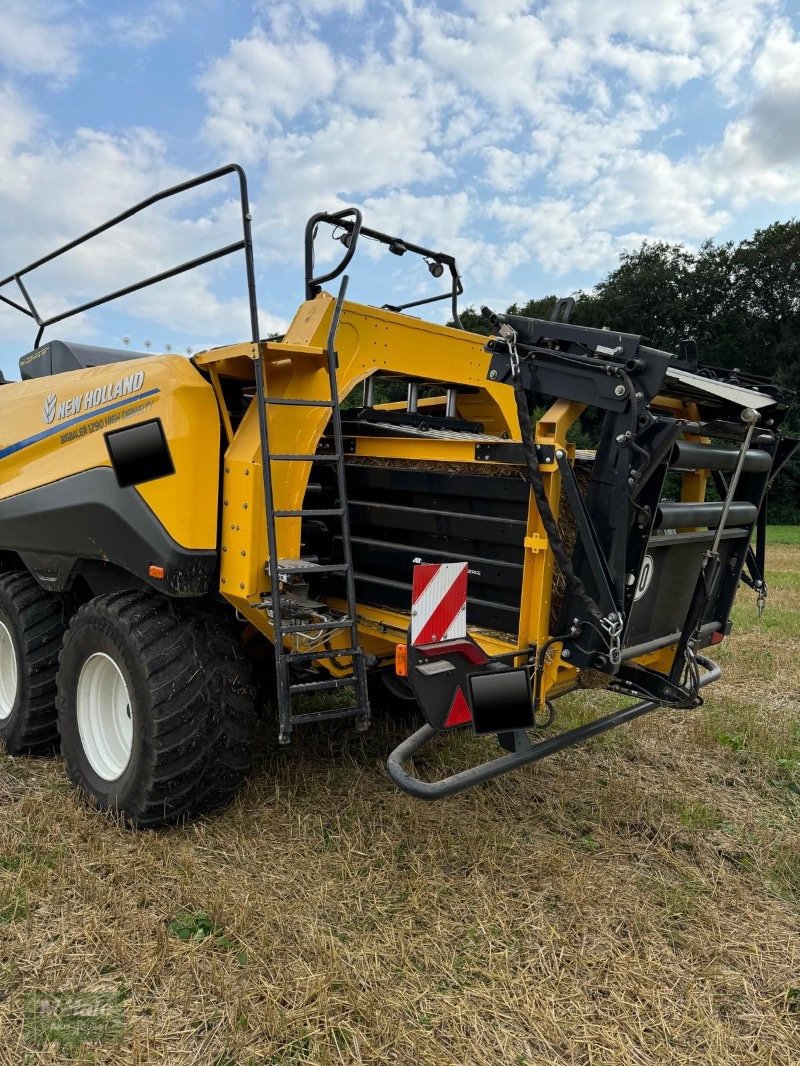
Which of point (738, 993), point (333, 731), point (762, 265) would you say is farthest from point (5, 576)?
point (762, 265)

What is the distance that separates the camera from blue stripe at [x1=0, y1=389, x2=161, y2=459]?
3102mm

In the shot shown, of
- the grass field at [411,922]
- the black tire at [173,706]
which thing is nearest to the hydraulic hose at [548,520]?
the grass field at [411,922]

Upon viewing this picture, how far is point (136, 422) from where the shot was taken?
308 centimetres

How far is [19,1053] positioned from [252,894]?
0.83 meters

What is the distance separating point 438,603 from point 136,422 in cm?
143

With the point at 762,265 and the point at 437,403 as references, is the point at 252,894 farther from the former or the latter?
the point at 762,265

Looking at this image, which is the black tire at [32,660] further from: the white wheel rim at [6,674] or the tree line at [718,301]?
the tree line at [718,301]

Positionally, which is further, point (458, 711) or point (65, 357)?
point (65, 357)

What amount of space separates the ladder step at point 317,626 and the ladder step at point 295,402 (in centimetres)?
81

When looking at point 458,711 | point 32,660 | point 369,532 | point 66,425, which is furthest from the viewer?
point 32,660

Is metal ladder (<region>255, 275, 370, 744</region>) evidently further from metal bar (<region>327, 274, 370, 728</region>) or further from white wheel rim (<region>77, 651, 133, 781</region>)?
white wheel rim (<region>77, 651, 133, 781</region>)

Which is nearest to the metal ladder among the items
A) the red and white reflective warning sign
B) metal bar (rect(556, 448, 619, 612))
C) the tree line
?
the red and white reflective warning sign

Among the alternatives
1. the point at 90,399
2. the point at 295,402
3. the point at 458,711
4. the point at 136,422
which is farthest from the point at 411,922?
the point at 90,399

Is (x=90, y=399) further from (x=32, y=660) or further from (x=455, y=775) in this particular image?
(x=455, y=775)
